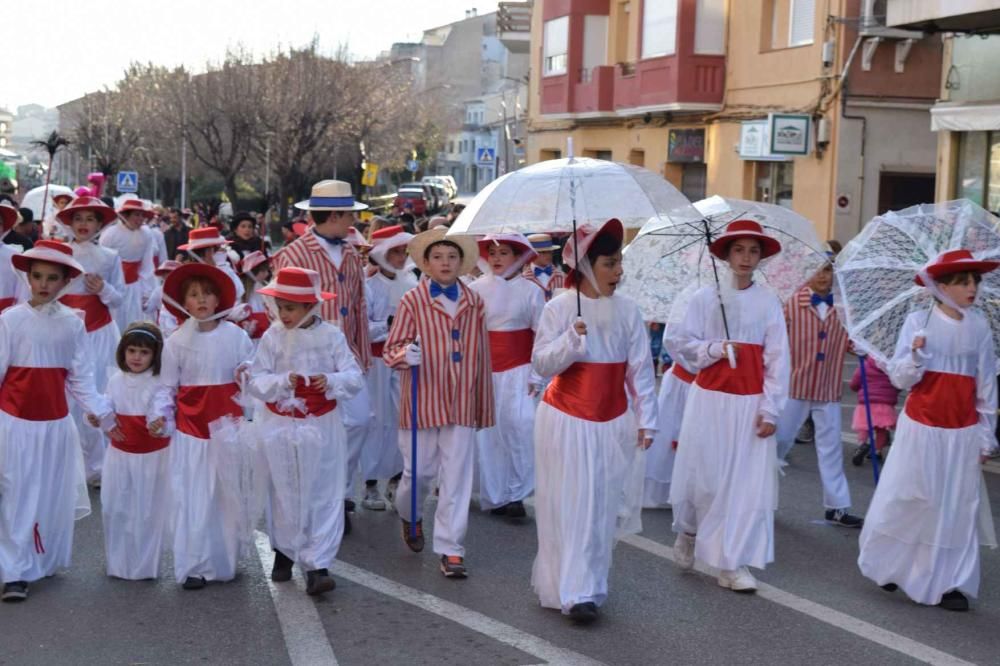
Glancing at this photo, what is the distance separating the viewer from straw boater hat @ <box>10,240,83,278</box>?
7789mm

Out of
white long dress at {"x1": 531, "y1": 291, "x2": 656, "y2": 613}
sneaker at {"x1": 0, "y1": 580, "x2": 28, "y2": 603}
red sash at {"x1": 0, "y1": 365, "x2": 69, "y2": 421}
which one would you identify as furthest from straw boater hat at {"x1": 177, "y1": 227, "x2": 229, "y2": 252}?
white long dress at {"x1": 531, "y1": 291, "x2": 656, "y2": 613}

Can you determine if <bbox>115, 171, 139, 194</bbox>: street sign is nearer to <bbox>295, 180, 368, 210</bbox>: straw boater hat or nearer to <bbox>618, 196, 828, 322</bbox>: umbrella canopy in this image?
<bbox>295, 180, 368, 210</bbox>: straw boater hat

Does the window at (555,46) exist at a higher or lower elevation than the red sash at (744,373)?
higher

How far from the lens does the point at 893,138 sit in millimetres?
25062

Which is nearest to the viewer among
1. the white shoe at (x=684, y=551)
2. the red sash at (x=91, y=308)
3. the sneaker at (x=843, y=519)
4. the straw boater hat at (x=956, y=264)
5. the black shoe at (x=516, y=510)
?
the straw boater hat at (x=956, y=264)

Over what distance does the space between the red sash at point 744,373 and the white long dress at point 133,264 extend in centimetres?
680

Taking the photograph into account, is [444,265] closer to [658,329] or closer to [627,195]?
[627,195]

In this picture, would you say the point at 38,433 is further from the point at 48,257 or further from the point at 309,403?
the point at 309,403

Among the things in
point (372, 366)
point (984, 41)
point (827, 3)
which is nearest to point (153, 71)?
point (827, 3)

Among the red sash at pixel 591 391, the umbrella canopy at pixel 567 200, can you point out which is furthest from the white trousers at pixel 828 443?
the umbrella canopy at pixel 567 200

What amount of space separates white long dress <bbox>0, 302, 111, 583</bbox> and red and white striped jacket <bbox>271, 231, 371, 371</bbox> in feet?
6.34

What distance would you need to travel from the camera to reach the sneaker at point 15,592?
7.51m

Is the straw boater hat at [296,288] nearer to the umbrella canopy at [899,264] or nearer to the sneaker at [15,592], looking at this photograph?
the sneaker at [15,592]

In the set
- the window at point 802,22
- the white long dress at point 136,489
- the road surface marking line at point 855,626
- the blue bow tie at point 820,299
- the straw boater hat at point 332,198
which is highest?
the window at point 802,22
